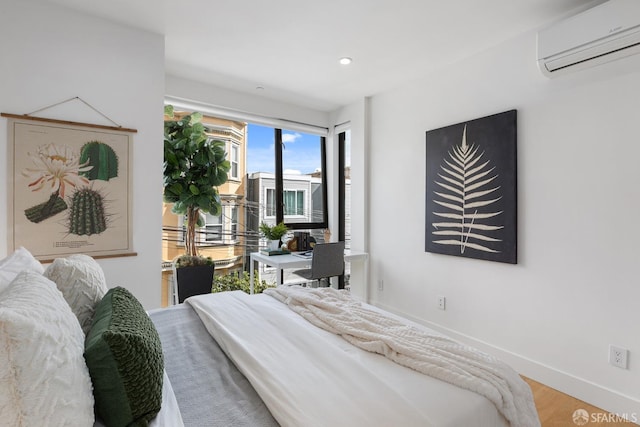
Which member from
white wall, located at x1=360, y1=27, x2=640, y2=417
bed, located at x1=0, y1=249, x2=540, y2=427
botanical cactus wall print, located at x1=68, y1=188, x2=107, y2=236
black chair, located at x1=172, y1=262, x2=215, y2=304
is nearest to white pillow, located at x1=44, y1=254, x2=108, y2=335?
bed, located at x1=0, y1=249, x2=540, y2=427

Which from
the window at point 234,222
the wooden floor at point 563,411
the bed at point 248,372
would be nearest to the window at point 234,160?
the window at point 234,222

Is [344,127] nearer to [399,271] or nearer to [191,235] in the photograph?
[399,271]

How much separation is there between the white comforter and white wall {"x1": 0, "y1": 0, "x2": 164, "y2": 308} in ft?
4.84

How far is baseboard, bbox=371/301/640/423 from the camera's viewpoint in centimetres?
189

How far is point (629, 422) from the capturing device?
1865mm

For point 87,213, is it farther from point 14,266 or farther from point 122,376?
point 122,376

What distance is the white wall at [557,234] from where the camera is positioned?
192cm

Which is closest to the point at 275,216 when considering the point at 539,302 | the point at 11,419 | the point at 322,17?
the point at 322,17

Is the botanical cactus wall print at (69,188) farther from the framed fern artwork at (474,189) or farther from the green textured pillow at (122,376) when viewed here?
the framed fern artwork at (474,189)

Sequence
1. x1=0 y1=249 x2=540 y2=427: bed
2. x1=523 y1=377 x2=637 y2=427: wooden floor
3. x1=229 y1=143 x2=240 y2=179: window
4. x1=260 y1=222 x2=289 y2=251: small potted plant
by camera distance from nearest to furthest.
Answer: x1=0 y1=249 x2=540 y2=427: bed, x1=523 y1=377 x2=637 y2=427: wooden floor, x1=260 y1=222 x2=289 y2=251: small potted plant, x1=229 y1=143 x2=240 y2=179: window

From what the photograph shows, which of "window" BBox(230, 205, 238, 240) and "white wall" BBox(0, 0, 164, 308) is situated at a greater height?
"white wall" BBox(0, 0, 164, 308)

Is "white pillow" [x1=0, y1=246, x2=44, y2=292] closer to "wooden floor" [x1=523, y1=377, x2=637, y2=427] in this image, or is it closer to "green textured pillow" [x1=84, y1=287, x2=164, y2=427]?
"green textured pillow" [x1=84, y1=287, x2=164, y2=427]

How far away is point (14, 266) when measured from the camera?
118 cm

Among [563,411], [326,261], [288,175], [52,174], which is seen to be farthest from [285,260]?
[563,411]
